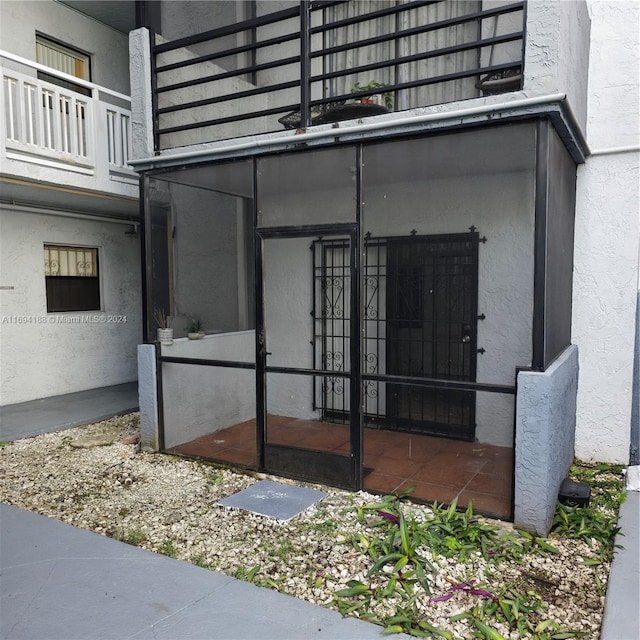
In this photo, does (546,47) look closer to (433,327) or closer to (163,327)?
(433,327)

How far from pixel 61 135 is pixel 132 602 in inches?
225

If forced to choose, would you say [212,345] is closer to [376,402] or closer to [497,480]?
[376,402]

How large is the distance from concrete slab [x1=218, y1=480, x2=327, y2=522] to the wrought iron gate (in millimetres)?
1536

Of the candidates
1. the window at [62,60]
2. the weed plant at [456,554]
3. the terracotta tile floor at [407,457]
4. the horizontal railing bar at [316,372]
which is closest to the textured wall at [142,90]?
the horizontal railing bar at [316,372]

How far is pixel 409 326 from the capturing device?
5941mm

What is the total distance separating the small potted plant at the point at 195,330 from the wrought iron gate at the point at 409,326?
138 centimetres

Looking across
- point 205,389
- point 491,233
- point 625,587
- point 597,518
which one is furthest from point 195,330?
point 625,587

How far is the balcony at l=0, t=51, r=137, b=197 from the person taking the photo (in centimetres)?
579

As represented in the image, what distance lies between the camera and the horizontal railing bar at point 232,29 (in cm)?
434

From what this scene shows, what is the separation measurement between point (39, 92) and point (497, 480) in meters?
A: 6.26

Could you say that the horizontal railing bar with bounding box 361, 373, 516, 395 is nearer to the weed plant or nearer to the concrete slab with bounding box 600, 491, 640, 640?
the weed plant

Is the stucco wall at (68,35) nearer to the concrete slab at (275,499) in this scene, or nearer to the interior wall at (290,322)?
the interior wall at (290,322)

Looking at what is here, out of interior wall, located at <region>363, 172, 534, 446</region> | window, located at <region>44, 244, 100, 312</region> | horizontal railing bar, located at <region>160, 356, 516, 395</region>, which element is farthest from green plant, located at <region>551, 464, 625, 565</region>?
window, located at <region>44, 244, 100, 312</region>

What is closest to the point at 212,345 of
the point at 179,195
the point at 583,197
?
the point at 179,195
